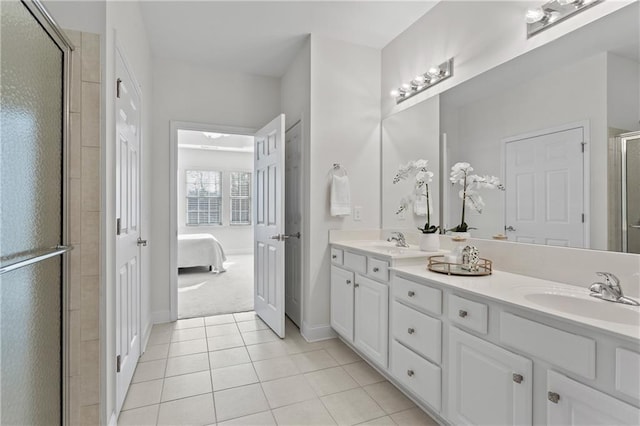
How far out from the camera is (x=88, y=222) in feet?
5.12

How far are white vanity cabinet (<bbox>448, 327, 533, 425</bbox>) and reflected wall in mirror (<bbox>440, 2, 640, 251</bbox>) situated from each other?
2.41 feet

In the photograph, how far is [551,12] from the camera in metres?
1.69

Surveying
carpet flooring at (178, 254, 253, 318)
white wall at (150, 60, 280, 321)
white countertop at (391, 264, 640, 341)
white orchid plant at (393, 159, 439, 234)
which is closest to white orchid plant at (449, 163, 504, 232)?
white orchid plant at (393, 159, 439, 234)

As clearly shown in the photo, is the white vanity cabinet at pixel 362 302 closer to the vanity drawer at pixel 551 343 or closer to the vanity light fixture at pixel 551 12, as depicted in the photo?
the vanity drawer at pixel 551 343

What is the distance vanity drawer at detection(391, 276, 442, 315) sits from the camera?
1675 millimetres

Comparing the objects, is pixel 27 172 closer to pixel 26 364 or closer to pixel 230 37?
pixel 26 364

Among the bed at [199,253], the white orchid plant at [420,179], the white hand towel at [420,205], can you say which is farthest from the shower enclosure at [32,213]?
the bed at [199,253]

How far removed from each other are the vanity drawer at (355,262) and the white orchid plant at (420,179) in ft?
1.62

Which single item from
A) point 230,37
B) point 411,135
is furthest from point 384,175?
point 230,37

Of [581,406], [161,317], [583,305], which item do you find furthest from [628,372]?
[161,317]

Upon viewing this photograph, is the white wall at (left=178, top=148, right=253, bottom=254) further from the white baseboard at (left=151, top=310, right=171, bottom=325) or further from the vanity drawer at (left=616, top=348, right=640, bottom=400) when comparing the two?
the vanity drawer at (left=616, top=348, right=640, bottom=400)

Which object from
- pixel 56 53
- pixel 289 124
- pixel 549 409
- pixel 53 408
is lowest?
pixel 53 408

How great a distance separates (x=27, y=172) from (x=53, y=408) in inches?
40.9

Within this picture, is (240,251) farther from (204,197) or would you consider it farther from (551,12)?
(551,12)
